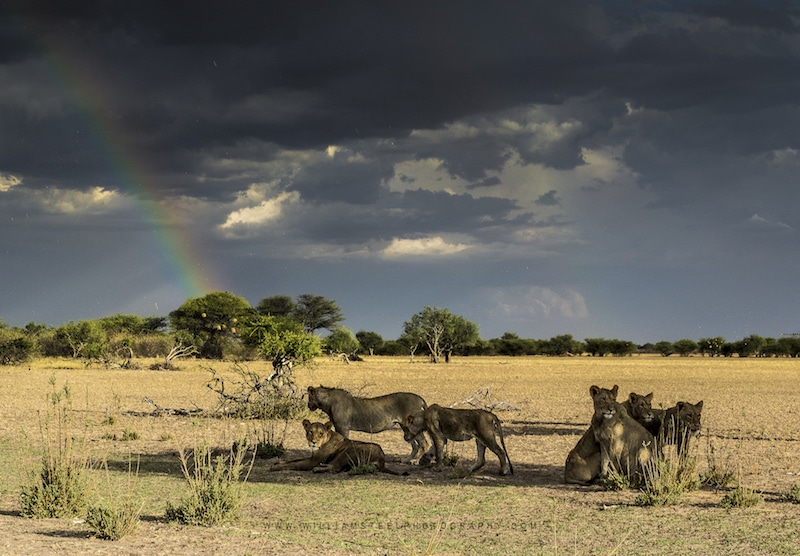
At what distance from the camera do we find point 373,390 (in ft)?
136

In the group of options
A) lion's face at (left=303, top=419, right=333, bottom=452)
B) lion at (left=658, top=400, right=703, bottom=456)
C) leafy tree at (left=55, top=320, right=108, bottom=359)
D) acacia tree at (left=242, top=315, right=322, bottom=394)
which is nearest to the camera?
lion at (left=658, top=400, right=703, bottom=456)

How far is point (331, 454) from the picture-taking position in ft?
46.7

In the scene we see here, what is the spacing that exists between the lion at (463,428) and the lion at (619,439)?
1.84 metres

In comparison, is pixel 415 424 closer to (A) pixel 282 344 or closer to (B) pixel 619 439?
(B) pixel 619 439

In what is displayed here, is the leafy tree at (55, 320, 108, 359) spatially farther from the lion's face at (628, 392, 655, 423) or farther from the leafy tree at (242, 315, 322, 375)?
the lion's face at (628, 392, 655, 423)


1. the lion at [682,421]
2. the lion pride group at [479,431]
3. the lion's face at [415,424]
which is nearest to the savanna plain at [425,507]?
the lion pride group at [479,431]

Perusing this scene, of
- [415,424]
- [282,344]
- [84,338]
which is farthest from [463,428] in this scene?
[84,338]

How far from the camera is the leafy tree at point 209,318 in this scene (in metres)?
92.7

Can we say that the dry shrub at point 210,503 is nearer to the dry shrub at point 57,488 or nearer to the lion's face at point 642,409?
the dry shrub at point 57,488

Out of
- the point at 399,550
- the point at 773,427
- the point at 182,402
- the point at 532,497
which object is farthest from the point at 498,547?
the point at 182,402

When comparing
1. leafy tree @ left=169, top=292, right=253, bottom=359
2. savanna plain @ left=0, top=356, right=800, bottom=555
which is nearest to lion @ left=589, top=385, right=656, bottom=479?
savanna plain @ left=0, top=356, right=800, bottom=555

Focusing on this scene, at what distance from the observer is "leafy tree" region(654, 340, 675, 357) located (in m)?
160

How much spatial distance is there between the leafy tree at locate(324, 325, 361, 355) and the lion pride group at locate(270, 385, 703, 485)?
79272mm

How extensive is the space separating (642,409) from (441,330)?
→ 300 feet
